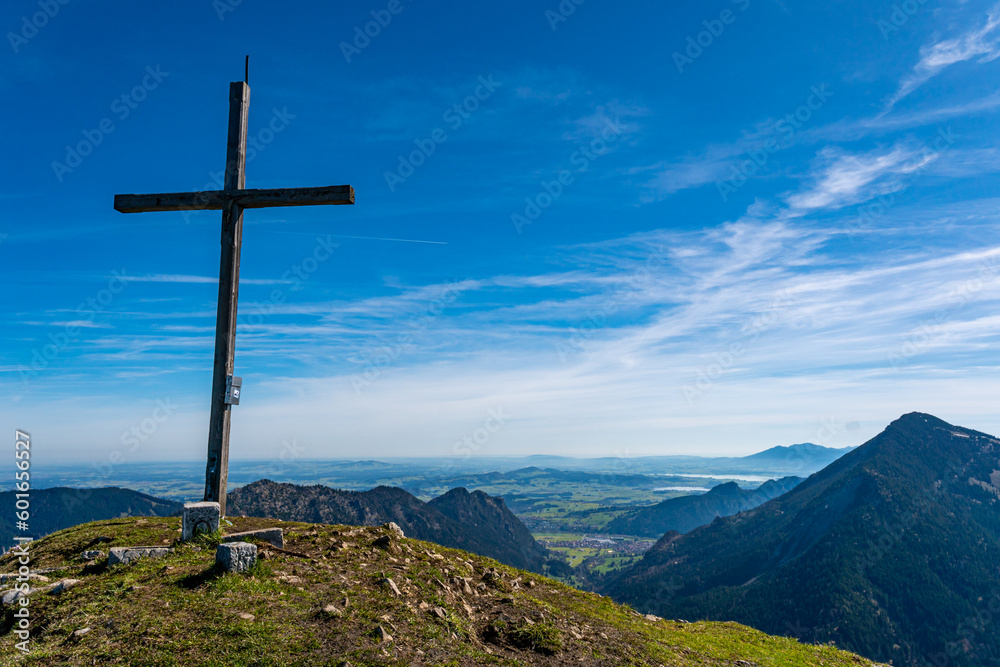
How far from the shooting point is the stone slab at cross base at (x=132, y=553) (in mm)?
11766

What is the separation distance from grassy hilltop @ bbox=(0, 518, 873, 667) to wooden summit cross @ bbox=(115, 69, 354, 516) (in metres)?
2.45

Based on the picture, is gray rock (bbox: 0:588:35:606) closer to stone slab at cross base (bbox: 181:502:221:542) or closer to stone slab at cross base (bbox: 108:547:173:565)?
stone slab at cross base (bbox: 108:547:173:565)

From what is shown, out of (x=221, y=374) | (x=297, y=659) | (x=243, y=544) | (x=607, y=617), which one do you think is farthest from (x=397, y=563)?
(x=221, y=374)

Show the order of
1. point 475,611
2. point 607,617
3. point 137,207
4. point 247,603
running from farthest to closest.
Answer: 1. point 137,207
2. point 607,617
3. point 475,611
4. point 247,603

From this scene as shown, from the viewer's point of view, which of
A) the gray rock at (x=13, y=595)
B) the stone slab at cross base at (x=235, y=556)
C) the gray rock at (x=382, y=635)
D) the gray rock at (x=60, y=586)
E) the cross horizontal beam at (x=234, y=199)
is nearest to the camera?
the gray rock at (x=382, y=635)

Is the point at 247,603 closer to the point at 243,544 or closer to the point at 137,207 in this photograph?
the point at 243,544

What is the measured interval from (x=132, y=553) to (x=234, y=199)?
9.48m

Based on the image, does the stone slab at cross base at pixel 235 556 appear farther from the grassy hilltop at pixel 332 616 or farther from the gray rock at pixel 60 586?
the gray rock at pixel 60 586

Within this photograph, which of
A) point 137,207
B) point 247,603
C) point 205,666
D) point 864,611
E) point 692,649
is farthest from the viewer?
point 864,611

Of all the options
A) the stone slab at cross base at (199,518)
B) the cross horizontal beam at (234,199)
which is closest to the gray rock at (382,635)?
the stone slab at cross base at (199,518)

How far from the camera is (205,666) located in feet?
26.0

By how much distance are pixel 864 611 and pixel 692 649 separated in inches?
9701

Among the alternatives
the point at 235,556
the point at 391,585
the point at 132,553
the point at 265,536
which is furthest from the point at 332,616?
the point at 132,553

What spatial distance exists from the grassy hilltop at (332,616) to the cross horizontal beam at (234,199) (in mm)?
9172
